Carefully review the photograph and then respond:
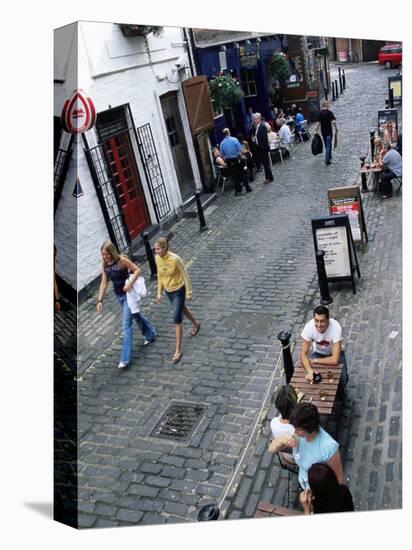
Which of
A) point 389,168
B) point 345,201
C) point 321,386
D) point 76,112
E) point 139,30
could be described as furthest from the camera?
point 345,201

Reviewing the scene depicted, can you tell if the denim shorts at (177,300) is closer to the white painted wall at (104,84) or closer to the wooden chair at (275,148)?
the white painted wall at (104,84)

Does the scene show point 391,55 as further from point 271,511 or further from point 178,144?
point 271,511

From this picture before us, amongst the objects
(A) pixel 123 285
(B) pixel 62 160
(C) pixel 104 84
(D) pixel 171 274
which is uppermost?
(C) pixel 104 84

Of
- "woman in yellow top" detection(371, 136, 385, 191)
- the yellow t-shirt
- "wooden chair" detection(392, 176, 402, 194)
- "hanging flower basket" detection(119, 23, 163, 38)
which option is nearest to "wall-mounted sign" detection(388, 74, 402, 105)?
"woman in yellow top" detection(371, 136, 385, 191)

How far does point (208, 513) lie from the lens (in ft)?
13.2

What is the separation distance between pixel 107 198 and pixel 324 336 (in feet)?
7.24

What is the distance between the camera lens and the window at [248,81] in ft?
18.3

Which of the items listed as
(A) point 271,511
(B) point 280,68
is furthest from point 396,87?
(A) point 271,511

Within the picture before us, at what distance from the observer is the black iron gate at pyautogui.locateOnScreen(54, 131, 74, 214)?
4172 millimetres

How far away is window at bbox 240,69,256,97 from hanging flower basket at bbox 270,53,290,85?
201 millimetres

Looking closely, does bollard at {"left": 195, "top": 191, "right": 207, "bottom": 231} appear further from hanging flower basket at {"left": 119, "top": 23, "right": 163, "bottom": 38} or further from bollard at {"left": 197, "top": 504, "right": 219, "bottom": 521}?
bollard at {"left": 197, "top": 504, "right": 219, "bottom": 521}

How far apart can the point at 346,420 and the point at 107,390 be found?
213cm

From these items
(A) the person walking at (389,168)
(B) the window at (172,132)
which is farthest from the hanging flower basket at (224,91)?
(A) the person walking at (389,168)

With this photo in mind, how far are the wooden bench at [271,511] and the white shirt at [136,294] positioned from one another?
6.68 ft
